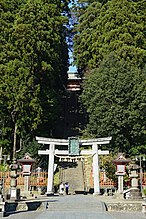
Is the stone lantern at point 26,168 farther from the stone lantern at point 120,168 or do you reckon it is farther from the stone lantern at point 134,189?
the stone lantern at point 134,189

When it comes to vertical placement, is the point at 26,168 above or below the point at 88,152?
below

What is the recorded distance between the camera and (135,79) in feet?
70.7

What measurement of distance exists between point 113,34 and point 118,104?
17.1 feet

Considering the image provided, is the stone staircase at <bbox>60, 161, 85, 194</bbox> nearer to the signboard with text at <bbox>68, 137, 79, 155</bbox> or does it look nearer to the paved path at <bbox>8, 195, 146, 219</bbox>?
the signboard with text at <bbox>68, 137, 79, 155</bbox>

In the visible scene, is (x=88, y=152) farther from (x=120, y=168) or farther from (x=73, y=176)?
(x=73, y=176)

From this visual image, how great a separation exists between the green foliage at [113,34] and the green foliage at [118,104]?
95cm

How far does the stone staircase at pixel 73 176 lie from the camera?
21.3 meters

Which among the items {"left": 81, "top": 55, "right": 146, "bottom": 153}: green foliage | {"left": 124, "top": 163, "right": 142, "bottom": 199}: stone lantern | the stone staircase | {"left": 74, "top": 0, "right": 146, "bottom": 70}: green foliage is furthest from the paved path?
{"left": 74, "top": 0, "right": 146, "bottom": 70}: green foliage

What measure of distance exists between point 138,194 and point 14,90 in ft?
32.9

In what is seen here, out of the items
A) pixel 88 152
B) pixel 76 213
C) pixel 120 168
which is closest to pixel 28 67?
pixel 88 152

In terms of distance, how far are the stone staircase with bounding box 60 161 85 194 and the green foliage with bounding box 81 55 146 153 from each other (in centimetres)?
288

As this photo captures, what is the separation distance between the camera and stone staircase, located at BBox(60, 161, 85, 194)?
21328 millimetres

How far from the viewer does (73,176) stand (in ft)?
75.1

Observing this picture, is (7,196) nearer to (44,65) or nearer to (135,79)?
(44,65)
